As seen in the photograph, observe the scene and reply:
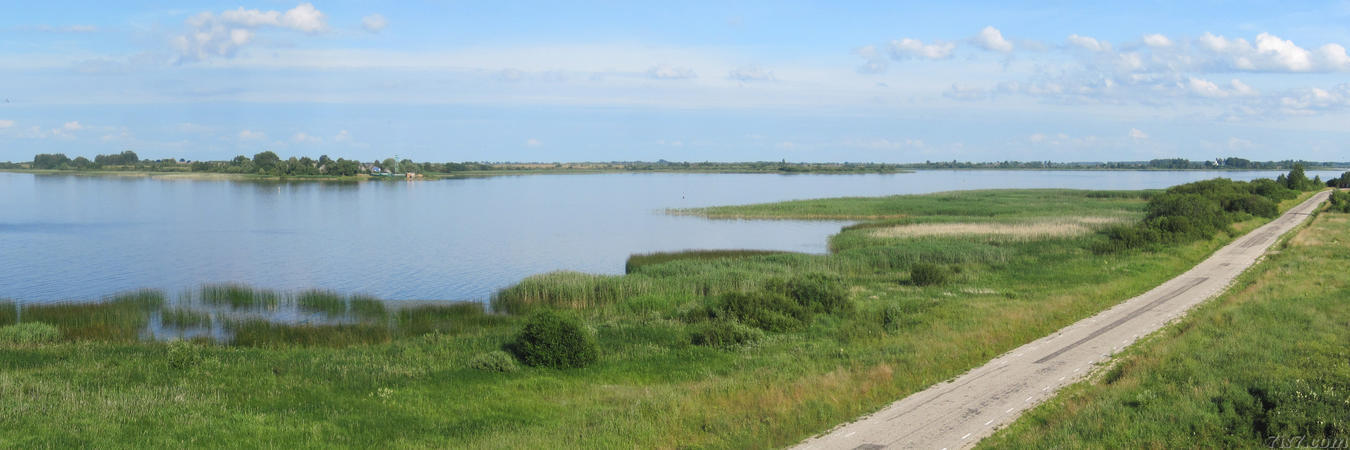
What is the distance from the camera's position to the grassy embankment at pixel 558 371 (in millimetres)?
12828

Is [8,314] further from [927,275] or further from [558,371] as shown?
[927,275]

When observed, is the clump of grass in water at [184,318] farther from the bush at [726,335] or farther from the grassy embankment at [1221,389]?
the grassy embankment at [1221,389]

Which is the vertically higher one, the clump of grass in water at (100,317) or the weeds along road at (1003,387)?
the weeds along road at (1003,387)

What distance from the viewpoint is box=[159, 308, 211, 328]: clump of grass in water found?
2573cm

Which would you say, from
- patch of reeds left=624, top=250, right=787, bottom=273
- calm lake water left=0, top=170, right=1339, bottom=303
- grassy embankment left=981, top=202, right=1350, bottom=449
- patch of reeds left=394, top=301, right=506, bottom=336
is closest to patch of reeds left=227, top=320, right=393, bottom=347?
patch of reeds left=394, top=301, right=506, bottom=336

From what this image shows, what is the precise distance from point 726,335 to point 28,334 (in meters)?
17.5

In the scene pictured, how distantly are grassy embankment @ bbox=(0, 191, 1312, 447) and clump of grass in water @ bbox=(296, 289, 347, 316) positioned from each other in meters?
0.11

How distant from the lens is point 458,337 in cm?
2153

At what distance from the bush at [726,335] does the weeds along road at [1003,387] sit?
543cm

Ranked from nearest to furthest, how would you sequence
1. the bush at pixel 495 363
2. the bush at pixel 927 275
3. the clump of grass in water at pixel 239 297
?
the bush at pixel 495 363, the clump of grass in water at pixel 239 297, the bush at pixel 927 275

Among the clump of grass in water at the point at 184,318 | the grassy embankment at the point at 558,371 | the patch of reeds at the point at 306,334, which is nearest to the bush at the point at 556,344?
the grassy embankment at the point at 558,371

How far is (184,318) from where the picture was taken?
86.1 ft

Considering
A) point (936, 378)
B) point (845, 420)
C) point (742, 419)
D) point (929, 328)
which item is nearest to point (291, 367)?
point (742, 419)

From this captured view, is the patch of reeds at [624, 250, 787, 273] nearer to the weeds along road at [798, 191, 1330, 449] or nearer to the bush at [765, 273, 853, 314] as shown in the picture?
the bush at [765, 273, 853, 314]
